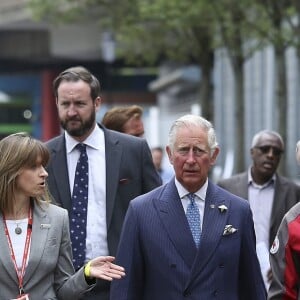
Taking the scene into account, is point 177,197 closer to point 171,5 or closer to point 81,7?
point 171,5

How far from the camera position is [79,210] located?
7535 mm

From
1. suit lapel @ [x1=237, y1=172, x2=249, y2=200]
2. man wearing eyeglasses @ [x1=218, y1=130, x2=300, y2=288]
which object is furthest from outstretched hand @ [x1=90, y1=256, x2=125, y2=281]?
suit lapel @ [x1=237, y1=172, x2=249, y2=200]

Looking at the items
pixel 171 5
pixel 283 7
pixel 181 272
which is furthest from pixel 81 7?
pixel 181 272

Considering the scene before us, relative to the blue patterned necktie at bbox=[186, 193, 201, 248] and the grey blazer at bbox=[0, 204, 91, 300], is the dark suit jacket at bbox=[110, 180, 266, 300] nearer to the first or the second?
the blue patterned necktie at bbox=[186, 193, 201, 248]

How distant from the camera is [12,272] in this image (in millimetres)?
5996

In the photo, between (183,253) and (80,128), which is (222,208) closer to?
(183,253)

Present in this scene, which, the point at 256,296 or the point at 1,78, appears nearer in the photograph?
the point at 256,296

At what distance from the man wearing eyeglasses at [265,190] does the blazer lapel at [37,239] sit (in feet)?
13.8

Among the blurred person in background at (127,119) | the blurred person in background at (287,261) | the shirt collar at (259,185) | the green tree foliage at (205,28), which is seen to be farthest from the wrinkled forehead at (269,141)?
the green tree foliage at (205,28)

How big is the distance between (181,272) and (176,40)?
77.1 feet

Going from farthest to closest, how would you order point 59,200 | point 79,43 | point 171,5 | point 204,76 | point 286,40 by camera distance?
point 79,43, point 204,76, point 171,5, point 286,40, point 59,200

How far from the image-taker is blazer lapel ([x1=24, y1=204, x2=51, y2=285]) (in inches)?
237

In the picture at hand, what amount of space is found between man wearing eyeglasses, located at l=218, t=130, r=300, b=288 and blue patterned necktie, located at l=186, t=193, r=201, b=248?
3.90m

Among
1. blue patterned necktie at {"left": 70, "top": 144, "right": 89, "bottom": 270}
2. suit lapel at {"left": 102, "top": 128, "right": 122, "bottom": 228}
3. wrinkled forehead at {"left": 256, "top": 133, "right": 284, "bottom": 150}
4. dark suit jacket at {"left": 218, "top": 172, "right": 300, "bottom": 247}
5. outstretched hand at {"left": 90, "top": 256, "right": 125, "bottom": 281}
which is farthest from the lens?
wrinkled forehead at {"left": 256, "top": 133, "right": 284, "bottom": 150}
